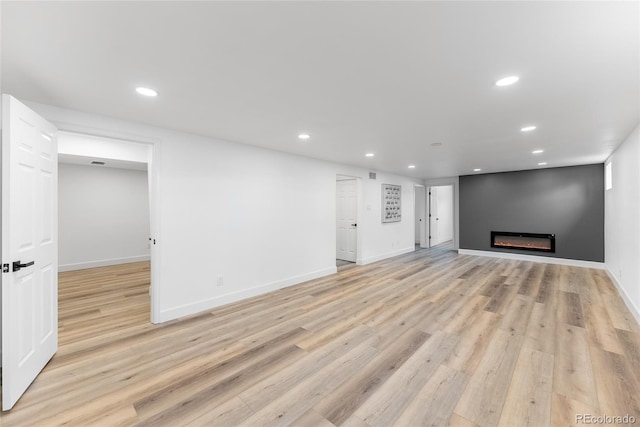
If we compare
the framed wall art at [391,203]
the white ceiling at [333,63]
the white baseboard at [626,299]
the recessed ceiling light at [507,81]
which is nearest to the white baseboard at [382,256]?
the framed wall art at [391,203]

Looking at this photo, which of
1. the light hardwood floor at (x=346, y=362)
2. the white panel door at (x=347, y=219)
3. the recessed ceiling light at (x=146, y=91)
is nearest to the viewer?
the light hardwood floor at (x=346, y=362)

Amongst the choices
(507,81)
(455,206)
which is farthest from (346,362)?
(455,206)

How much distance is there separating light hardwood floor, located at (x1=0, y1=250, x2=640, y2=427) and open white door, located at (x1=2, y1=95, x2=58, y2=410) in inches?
9.5

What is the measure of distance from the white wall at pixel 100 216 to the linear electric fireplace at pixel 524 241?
363 inches

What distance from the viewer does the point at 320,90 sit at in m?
2.22

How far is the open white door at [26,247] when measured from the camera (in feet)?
5.95

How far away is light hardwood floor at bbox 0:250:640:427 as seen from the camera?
180 cm

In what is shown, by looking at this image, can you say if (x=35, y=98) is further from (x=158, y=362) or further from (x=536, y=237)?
(x=536, y=237)

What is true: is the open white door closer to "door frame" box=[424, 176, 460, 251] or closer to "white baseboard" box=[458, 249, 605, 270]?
"white baseboard" box=[458, 249, 605, 270]

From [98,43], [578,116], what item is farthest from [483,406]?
[98,43]

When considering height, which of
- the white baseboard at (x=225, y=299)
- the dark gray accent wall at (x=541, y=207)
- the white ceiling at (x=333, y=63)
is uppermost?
the white ceiling at (x=333, y=63)

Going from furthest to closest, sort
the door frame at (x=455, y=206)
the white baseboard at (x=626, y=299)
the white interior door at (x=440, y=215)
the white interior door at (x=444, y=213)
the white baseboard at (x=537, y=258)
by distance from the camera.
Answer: the white interior door at (x=444, y=213), the white interior door at (x=440, y=215), the door frame at (x=455, y=206), the white baseboard at (x=537, y=258), the white baseboard at (x=626, y=299)

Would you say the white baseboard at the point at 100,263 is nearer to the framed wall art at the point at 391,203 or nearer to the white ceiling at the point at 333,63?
the white ceiling at the point at 333,63

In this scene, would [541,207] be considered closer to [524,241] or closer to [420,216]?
[524,241]
